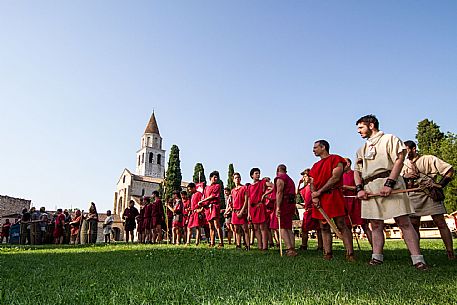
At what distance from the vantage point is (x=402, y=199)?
5.19 m

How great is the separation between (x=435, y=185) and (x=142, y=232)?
14238 millimetres

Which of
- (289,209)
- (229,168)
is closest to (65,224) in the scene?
(289,209)

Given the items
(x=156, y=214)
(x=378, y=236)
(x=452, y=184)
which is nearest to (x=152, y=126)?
(x=452, y=184)

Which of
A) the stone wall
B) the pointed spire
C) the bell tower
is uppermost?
the pointed spire

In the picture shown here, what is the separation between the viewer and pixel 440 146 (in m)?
42.5

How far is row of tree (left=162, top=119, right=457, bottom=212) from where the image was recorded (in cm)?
3581

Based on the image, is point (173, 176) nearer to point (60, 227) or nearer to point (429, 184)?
point (60, 227)

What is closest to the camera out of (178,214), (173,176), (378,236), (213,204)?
(378,236)

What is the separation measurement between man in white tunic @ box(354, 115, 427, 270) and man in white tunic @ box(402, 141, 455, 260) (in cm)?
139

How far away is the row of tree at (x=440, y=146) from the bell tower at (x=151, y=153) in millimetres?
70043

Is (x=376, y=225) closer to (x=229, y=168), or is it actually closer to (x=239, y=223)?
(x=239, y=223)

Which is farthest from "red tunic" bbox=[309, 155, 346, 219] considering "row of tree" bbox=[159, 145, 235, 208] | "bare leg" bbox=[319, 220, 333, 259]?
"row of tree" bbox=[159, 145, 235, 208]

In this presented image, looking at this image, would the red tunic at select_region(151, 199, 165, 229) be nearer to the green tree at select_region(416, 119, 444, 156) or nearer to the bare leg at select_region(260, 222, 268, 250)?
the bare leg at select_region(260, 222, 268, 250)

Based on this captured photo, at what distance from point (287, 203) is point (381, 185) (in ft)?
9.24
